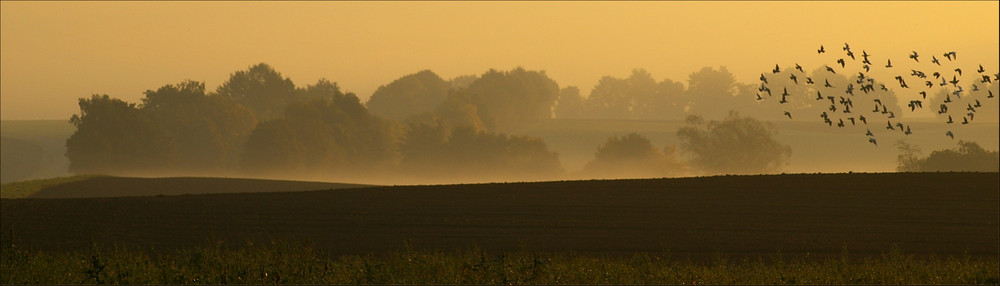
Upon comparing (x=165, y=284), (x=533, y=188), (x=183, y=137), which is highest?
(x=183, y=137)

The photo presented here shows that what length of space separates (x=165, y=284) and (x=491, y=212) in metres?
16.7

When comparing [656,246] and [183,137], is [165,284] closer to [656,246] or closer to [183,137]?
[656,246]

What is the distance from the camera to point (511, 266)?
17.5 m

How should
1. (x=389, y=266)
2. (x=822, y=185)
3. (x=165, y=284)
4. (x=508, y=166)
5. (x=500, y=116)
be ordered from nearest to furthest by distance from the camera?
(x=165, y=284) < (x=389, y=266) < (x=822, y=185) < (x=508, y=166) < (x=500, y=116)

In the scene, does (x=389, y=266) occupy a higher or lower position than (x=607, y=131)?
lower

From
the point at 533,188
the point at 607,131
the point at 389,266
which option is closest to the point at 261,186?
the point at 533,188

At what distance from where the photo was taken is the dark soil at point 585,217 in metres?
27.4

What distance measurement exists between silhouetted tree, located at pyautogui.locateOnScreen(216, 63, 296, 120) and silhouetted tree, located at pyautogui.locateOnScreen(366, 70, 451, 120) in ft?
80.3

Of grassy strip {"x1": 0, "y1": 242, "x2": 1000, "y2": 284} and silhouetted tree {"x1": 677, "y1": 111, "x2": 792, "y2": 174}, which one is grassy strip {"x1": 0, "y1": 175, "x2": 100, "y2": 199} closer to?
grassy strip {"x1": 0, "y1": 242, "x2": 1000, "y2": 284}

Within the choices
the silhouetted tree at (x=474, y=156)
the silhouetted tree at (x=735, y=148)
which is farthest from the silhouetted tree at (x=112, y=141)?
the silhouetted tree at (x=735, y=148)

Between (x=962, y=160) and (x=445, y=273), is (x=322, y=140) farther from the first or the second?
(x=445, y=273)

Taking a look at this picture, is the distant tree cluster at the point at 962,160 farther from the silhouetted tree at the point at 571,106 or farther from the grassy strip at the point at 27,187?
the silhouetted tree at the point at 571,106

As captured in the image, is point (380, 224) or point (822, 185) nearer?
point (380, 224)

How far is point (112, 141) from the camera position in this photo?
276 ft
